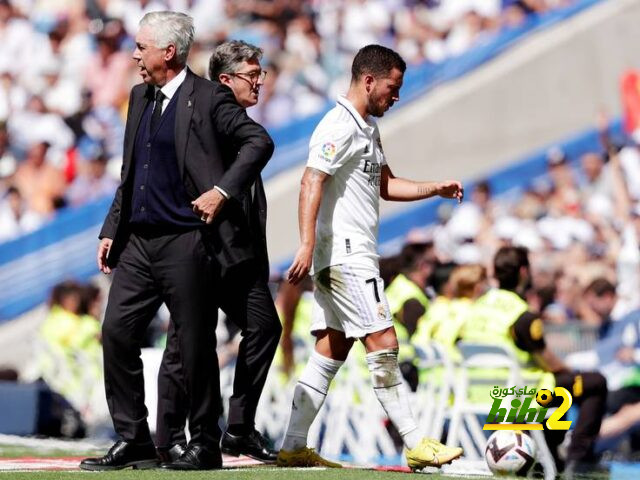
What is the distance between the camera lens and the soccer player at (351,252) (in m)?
6.70

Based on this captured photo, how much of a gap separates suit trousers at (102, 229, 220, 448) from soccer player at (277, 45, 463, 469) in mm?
466

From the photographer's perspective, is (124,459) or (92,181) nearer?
(124,459)

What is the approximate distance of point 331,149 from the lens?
673cm

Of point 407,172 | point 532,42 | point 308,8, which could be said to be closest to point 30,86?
point 308,8

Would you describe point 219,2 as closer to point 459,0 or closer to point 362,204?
point 459,0

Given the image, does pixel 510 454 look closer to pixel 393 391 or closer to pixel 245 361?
pixel 393 391

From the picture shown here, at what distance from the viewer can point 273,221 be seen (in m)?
17.5

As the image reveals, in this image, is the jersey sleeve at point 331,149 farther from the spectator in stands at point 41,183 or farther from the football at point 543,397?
the spectator in stands at point 41,183

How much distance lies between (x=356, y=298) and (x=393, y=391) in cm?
50

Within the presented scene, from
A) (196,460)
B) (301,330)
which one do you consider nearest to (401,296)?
(301,330)

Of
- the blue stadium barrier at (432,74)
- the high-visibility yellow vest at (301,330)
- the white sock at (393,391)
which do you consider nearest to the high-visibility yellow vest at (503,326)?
the white sock at (393,391)

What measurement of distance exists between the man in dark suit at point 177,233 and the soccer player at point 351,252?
0.35 meters

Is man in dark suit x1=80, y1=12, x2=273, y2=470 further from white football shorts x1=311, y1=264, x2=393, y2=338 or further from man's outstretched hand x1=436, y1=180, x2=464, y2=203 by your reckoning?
man's outstretched hand x1=436, y1=180, x2=464, y2=203

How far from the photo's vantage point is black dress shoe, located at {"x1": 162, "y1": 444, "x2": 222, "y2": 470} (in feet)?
21.5
